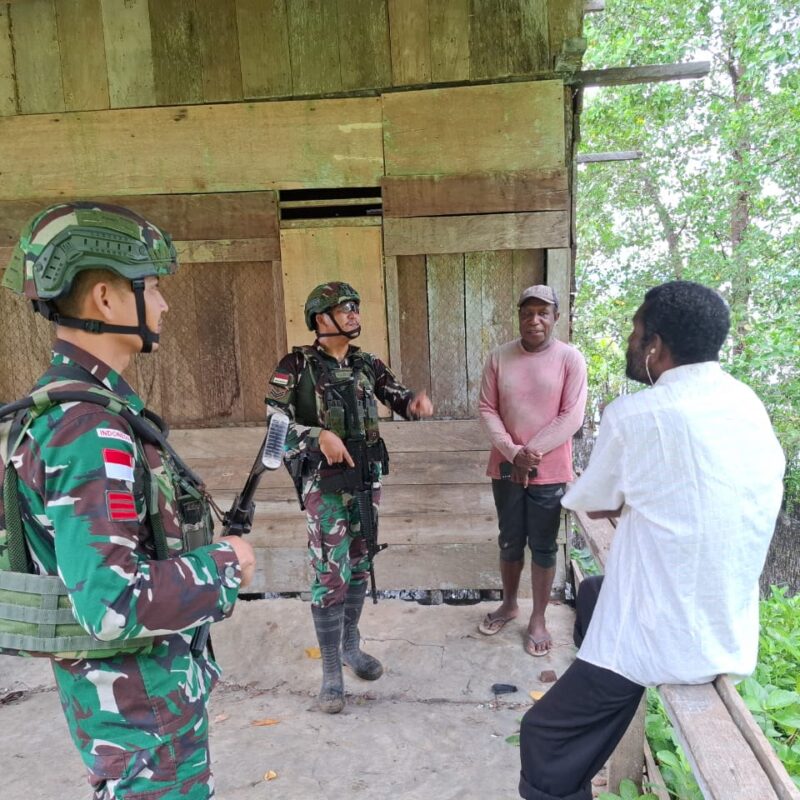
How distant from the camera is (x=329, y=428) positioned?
296 centimetres

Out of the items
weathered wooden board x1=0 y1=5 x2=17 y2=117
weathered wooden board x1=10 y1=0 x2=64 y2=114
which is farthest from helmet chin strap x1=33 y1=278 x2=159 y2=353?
weathered wooden board x1=0 y1=5 x2=17 y2=117

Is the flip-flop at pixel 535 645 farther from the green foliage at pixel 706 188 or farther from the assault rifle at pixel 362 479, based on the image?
the green foliage at pixel 706 188

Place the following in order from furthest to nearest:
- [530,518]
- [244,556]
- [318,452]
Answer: [530,518], [318,452], [244,556]

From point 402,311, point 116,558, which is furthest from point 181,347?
point 116,558

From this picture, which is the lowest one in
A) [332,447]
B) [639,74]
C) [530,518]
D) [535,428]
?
[530,518]

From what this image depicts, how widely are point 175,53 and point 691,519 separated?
398cm

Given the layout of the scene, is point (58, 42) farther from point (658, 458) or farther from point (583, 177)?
point (583, 177)

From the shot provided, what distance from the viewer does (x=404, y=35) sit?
3646 mm

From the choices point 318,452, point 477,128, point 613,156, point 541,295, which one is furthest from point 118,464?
point 613,156

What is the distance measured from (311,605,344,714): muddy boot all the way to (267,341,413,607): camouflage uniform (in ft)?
0.22

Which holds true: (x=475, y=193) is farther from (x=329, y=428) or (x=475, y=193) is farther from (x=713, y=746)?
(x=713, y=746)

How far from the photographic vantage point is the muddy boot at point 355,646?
127 inches

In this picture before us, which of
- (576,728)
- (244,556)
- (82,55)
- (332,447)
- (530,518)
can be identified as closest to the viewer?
(244,556)

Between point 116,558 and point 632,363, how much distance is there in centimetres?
152
